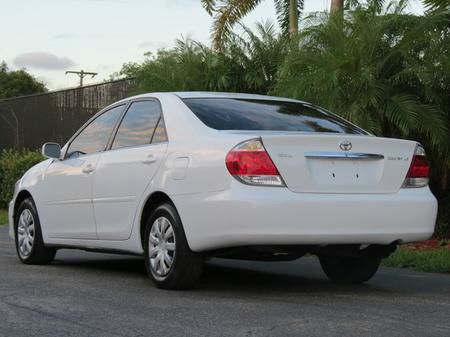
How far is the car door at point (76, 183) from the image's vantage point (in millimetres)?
7477

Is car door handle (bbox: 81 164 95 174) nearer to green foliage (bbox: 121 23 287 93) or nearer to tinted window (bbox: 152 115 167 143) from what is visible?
tinted window (bbox: 152 115 167 143)

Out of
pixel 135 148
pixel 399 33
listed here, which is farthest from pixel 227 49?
pixel 135 148

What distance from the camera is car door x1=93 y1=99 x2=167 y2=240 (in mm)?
6699

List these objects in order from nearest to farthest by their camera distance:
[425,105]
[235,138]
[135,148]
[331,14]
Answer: [235,138]
[135,148]
[425,105]
[331,14]

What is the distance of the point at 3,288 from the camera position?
653 centimetres

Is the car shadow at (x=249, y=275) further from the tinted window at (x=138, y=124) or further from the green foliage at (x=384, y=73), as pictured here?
the green foliage at (x=384, y=73)

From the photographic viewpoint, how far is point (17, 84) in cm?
6425

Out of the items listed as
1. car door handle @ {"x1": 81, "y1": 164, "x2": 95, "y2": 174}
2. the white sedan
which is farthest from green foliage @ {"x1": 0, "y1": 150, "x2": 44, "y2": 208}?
the white sedan

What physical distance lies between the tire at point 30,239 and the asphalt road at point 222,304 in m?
0.19

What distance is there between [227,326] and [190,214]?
4.11 ft

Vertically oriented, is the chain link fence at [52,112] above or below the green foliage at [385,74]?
below

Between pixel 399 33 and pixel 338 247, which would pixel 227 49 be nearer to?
pixel 399 33

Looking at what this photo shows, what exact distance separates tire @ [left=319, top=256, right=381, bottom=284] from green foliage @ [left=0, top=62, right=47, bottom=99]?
5777cm

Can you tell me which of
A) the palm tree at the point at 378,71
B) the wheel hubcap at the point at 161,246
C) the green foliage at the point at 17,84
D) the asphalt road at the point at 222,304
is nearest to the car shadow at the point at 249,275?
the asphalt road at the point at 222,304
